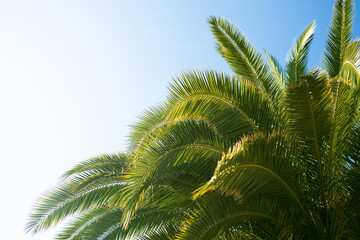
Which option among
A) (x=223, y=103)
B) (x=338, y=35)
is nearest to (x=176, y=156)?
(x=223, y=103)

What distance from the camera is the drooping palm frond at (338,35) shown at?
8258 mm

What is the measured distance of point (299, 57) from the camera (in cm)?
923

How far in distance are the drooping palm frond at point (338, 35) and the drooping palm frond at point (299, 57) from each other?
2.13 ft

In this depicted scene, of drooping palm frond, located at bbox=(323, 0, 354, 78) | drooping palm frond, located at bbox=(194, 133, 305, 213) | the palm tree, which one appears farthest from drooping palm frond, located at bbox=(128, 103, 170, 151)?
drooping palm frond, located at bbox=(323, 0, 354, 78)

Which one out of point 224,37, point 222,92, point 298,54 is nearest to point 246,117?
point 222,92

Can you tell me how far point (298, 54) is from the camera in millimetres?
9242

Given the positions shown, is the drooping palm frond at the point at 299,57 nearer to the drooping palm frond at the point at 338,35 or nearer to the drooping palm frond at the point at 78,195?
the drooping palm frond at the point at 338,35

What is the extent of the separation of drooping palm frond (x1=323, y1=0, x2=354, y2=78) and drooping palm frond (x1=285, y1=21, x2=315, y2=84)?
2.13 feet

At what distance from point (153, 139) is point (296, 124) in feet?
7.07

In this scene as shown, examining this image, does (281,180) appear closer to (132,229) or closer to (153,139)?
(153,139)

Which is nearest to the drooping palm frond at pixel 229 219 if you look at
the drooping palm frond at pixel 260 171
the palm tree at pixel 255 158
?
the palm tree at pixel 255 158

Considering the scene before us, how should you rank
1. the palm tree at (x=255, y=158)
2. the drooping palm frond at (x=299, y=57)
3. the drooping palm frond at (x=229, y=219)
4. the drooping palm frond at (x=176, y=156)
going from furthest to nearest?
the drooping palm frond at (x=299, y=57), the drooping palm frond at (x=176, y=156), the palm tree at (x=255, y=158), the drooping palm frond at (x=229, y=219)

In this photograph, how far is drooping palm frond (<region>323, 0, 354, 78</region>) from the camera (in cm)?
826

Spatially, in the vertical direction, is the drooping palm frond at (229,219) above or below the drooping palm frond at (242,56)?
below
